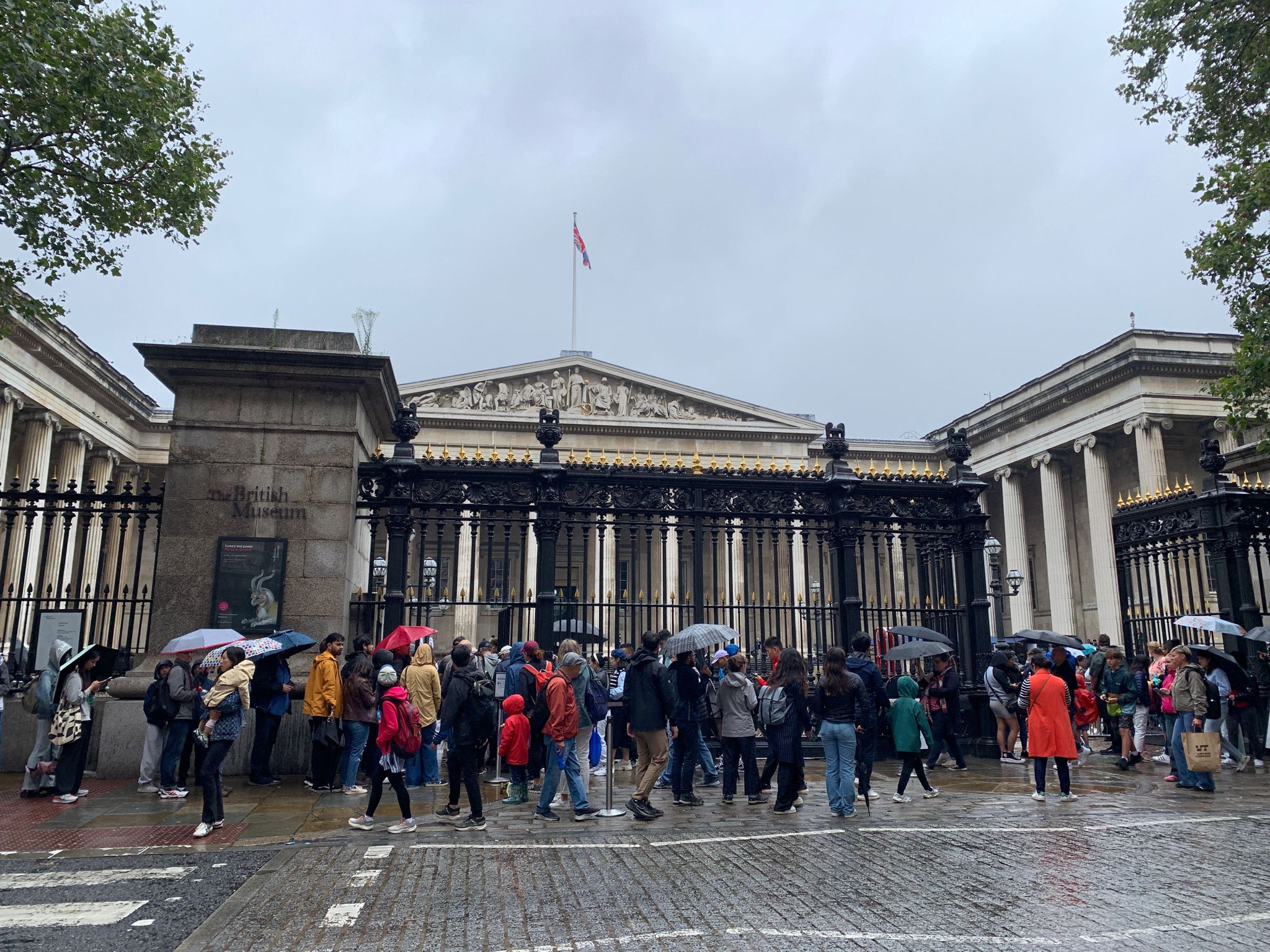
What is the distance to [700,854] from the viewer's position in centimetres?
722

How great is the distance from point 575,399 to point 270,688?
36890 millimetres

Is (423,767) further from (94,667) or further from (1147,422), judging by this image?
(1147,422)

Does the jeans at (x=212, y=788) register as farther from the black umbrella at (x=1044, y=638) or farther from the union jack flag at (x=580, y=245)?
the union jack flag at (x=580, y=245)

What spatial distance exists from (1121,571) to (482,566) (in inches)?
859

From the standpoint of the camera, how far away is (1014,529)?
150ft

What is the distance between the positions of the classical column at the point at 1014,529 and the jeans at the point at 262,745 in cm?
4097

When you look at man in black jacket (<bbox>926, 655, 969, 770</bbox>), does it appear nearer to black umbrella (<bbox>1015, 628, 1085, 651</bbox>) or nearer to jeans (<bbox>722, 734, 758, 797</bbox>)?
black umbrella (<bbox>1015, 628, 1085, 651</bbox>)

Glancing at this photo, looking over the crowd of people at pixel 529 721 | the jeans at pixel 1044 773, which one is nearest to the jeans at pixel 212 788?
the crowd of people at pixel 529 721

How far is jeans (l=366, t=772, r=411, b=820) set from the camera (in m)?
8.00

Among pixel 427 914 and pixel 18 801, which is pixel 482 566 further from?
pixel 427 914

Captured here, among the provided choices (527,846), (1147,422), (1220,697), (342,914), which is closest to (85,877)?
(342,914)

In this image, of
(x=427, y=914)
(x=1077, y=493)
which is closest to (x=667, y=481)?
(x=427, y=914)

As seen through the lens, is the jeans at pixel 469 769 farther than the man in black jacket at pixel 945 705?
No

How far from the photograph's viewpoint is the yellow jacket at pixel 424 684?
30.1ft
